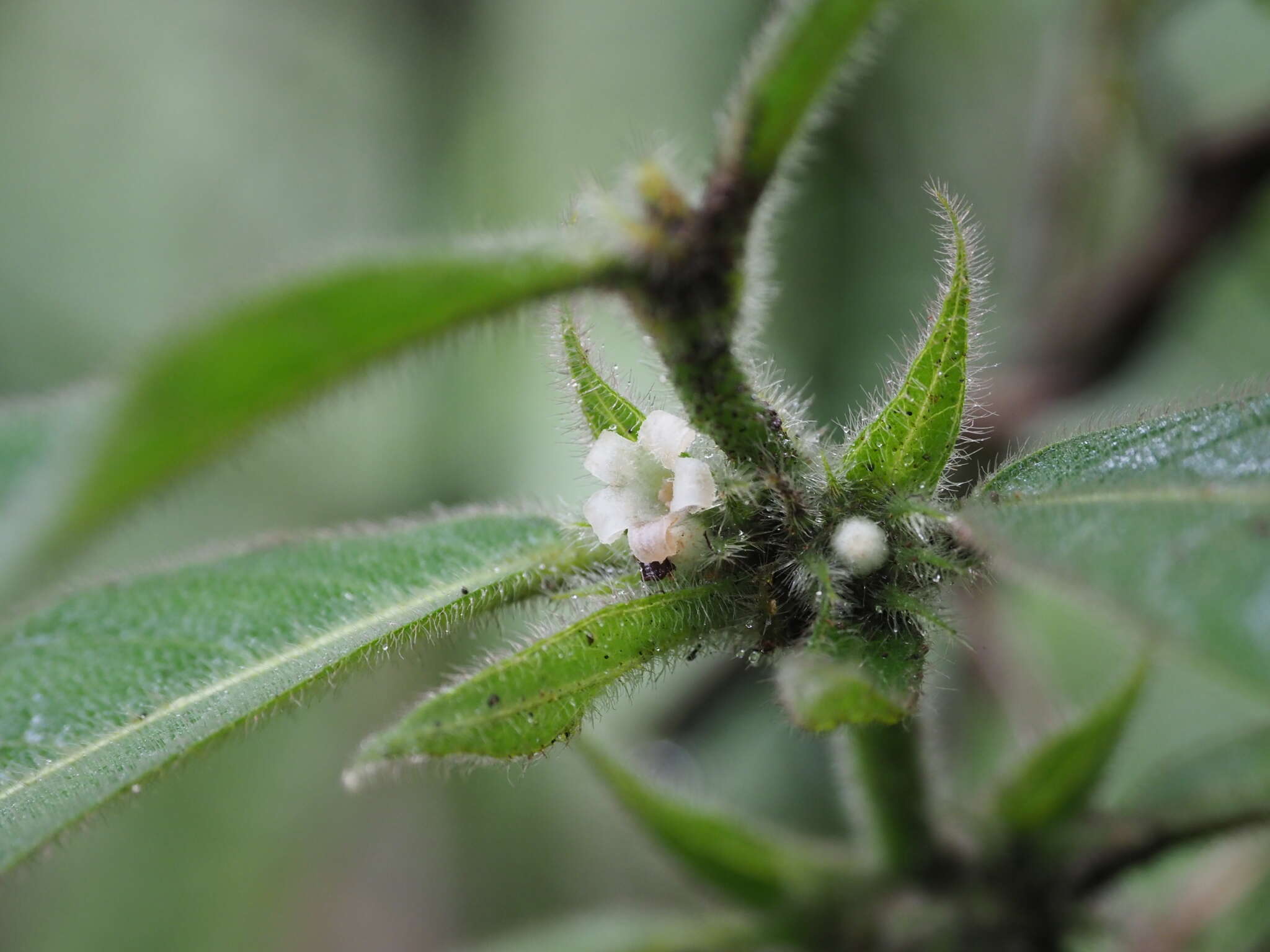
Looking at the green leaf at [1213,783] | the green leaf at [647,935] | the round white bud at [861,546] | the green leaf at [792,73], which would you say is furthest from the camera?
the green leaf at [647,935]

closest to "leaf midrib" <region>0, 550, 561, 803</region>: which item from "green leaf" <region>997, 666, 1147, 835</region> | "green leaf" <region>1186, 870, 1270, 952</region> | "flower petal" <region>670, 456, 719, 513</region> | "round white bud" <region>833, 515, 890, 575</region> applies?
"flower petal" <region>670, 456, 719, 513</region>

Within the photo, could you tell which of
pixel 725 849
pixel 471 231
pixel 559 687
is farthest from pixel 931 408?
pixel 471 231

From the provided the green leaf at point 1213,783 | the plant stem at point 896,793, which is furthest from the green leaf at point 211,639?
the green leaf at point 1213,783

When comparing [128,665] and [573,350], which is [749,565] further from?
[128,665]

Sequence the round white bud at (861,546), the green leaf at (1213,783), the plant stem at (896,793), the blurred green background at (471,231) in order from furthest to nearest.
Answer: the blurred green background at (471,231) → the green leaf at (1213,783) → the plant stem at (896,793) → the round white bud at (861,546)

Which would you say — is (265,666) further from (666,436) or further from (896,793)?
(896,793)

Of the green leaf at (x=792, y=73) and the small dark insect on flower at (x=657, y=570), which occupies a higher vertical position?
the green leaf at (x=792, y=73)

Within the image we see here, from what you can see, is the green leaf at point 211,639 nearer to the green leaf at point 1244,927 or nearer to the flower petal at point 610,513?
the flower petal at point 610,513
